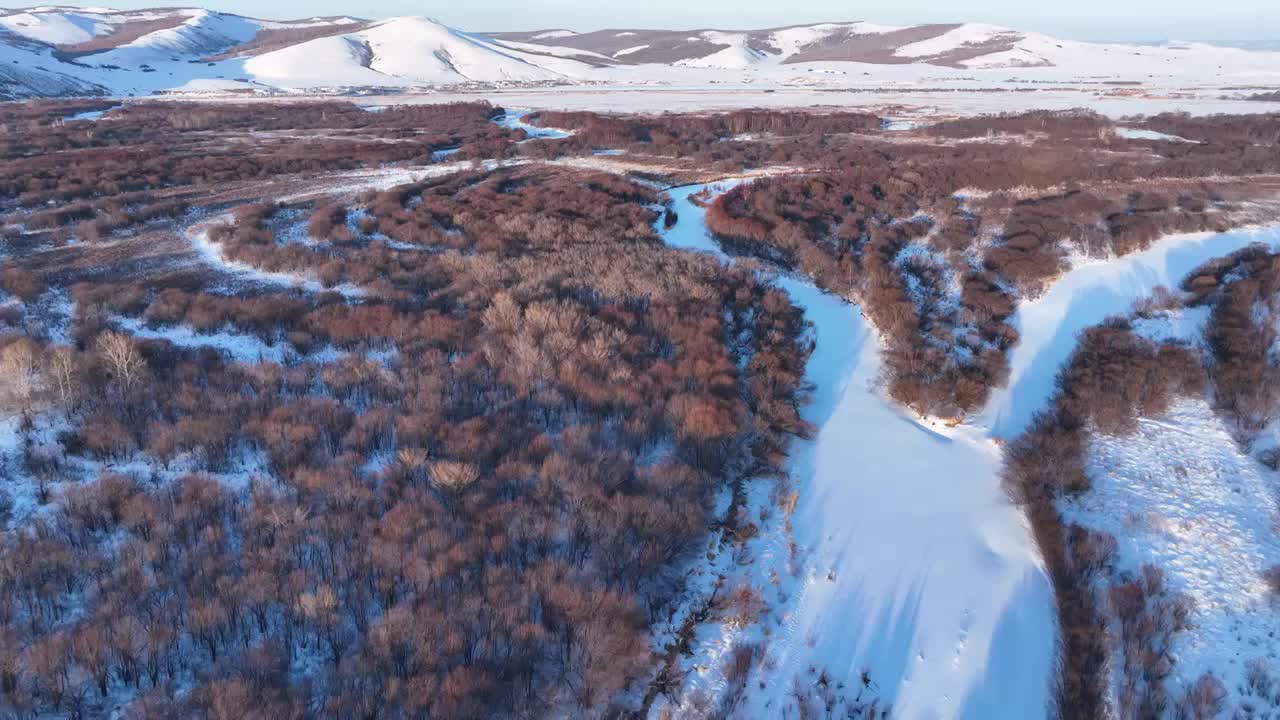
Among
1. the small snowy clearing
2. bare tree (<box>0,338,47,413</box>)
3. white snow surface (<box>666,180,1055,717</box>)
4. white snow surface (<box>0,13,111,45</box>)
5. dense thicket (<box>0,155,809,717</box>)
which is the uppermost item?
white snow surface (<box>0,13,111,45</box>)

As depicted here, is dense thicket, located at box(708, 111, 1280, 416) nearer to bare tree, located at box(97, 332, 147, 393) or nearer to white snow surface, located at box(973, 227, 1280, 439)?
white snow surface, located at box(973, 227, 1280, 439)

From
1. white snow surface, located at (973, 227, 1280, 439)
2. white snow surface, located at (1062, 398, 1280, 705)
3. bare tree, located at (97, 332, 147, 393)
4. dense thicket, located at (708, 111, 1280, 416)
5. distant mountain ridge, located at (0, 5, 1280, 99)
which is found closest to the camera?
white snow surface, located at (1062, 398, 1280, 705)

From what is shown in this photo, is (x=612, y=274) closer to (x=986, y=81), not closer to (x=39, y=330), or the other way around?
(x=39, y=330)

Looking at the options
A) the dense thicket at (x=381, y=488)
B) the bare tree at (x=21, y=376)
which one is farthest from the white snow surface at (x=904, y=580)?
the bare tree at (x=21, y=376)

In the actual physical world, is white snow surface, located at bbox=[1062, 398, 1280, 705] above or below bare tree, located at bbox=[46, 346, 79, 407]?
below

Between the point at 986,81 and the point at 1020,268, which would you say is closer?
the point at 1020,268

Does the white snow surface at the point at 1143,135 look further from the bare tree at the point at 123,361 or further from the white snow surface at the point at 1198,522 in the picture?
the bare tree at the point at 123,361

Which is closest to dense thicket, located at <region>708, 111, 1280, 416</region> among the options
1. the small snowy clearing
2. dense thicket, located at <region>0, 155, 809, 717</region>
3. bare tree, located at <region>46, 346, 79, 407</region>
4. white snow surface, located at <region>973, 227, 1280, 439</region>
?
white snow surface, located at <region>973, 227, 1280, 439</region>

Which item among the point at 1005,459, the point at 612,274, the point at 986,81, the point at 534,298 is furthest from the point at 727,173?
the point at 986,81
